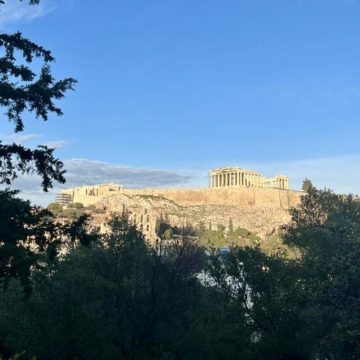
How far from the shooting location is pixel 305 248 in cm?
4462

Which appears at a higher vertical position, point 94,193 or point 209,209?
point 94,193

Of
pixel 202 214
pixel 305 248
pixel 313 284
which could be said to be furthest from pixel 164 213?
pixel 313 284

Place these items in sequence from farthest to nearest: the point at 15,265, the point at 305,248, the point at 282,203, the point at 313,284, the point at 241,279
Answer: the point at 282,203 → the point at 305,248 → the point at 241,279 → the point at 313,284 → the point at 15,265

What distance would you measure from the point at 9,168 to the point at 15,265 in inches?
114

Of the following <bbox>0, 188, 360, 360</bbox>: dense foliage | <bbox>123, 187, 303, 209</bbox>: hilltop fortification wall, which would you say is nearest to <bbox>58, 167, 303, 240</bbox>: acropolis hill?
<bbox>123, 187, 303, 209</bbox>: hilltop fortification wall

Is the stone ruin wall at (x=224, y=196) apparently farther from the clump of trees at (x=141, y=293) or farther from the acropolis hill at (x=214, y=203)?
the clump of trees at (x=141, y=293)

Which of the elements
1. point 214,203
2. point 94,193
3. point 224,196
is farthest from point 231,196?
point 94,193

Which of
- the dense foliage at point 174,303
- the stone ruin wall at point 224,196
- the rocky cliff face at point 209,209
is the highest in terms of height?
the stone ruin wall at point 224,196

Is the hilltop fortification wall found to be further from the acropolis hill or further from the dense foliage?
the dense foliage

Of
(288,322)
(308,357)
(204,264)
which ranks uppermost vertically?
(204,264)

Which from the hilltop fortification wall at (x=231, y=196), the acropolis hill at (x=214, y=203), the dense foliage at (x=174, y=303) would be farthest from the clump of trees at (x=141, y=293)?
the hilltop fortification wall at (x=231, y=196)

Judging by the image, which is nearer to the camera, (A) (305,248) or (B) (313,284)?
(B) (313,284)

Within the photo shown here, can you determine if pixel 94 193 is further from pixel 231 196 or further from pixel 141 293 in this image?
pixel 141 293

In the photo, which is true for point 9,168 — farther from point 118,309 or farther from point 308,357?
point 308,357
